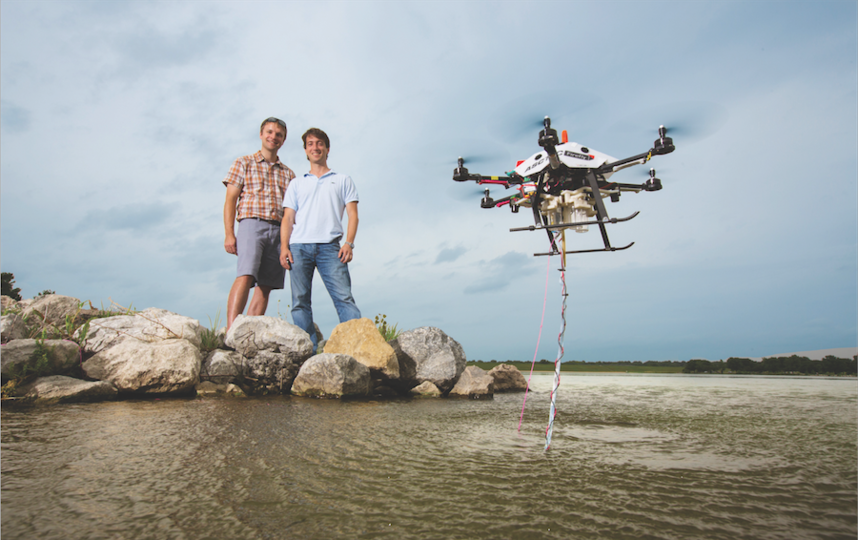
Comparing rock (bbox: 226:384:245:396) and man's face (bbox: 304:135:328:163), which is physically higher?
man's face (bbox: 304:135:328:163)

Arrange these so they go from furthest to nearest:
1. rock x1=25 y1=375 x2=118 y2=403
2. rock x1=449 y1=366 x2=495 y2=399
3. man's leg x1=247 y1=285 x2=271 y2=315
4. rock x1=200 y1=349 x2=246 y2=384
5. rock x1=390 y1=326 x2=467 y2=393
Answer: man's leg x1=247 y1=285 x2=271 y2=315 → rock x1=390 y1=326 x2=467 y2=393 → rock x1=449 y1=366 x2=495 y2=399 → rock x1=200 y1=349 x2=246 y2=384 → rock x1=25 y1=375 x2=118 y2=403

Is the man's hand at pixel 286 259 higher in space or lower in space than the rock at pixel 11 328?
higher

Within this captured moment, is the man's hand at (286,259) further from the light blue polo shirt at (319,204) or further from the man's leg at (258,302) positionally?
the man's leg at (258,302)

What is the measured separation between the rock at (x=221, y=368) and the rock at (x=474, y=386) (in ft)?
11.3

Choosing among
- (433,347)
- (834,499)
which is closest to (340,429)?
(834,499)

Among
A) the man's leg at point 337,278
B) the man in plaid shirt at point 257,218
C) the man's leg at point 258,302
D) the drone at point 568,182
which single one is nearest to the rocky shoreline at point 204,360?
the man's leg at point 337,278

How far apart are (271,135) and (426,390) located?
5.42m

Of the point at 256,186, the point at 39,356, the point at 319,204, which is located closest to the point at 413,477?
the point at 39,356

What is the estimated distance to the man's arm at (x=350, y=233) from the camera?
7242 mm

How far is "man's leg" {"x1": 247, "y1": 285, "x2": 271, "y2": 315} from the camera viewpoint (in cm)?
Answer: 757

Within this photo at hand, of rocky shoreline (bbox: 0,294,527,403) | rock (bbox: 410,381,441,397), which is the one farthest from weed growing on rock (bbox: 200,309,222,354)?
rock (bbox: 410,381,441,397)

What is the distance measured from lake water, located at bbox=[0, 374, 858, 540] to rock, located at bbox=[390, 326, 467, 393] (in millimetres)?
2936

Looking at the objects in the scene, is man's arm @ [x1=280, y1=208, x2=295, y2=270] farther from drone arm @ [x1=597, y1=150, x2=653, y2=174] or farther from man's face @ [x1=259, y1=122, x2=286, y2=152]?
drone arm @ [x1=597, y1=150, x2=653, y2=174]

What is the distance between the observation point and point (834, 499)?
6.54ft
